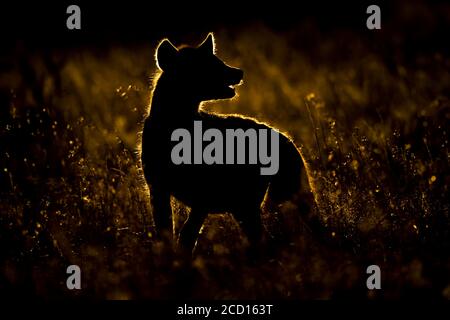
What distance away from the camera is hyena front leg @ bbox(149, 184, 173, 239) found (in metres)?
6.11

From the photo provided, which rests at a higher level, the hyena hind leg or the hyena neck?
the hyena neck

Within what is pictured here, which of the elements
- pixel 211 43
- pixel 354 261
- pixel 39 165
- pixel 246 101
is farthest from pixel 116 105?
pixel 354 261

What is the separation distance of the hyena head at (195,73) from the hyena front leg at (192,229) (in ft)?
2.61

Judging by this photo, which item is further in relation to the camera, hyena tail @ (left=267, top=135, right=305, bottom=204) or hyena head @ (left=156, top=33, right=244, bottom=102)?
hyena tail @ (left=267, top=135, right=305, bottom=204)

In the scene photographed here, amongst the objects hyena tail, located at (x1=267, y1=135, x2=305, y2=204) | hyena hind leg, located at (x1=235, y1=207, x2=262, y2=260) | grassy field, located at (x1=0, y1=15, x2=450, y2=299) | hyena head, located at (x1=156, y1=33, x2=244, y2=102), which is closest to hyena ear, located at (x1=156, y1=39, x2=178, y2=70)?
hyena head, located at (x1=156, y1=33, x2=244, y2=102)

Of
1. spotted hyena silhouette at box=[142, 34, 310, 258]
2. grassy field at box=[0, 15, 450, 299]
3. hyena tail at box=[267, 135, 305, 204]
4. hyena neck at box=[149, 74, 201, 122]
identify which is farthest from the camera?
hyena tail at box=[267, 135, 305, 204]

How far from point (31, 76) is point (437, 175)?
6.67 m

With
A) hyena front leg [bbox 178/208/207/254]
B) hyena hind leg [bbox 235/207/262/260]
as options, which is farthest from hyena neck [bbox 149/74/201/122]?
hyena hind leg [bbox 235/207/262/260]

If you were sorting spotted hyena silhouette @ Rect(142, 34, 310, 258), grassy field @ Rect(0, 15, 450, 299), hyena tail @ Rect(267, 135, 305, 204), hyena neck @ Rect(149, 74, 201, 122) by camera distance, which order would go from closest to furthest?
grassy field @ Rect(0, 15, 450, 299), spotted hyena silhouette @ Rect(142, 34, 310, 258), hyena neck @ Rect(149, 74, 201, 122), hyena tail @ Rect(267, 135, 305, 204)

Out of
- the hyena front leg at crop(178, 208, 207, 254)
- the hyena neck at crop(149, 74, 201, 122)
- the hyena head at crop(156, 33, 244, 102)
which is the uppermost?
the hyena head at crop(156, 33, 244, 102)

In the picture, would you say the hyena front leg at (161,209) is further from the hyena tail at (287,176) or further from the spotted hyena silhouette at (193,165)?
the hyena tail at (287,176)

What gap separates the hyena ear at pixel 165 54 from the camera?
622 centimetres

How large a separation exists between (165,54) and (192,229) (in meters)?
1.21

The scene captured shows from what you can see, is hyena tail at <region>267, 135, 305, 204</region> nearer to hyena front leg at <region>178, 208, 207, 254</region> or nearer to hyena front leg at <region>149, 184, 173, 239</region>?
hyena front leg at <region>178, 208, 207, 254</region>
